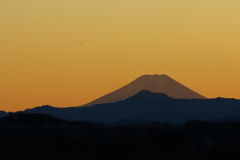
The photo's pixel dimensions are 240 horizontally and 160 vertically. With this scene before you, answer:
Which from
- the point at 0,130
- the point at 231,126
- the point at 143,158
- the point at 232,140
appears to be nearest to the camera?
the point at 143,158

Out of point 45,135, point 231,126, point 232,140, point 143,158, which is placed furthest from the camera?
point 231,126

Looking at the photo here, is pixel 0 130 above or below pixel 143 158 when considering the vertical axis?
above

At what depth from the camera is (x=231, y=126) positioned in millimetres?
156375

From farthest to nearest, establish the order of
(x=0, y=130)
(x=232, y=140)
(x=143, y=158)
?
(x=0, y=130)
(x=232, y=140)
(x=143, y=158)

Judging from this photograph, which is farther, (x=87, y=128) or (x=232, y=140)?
(x=87, y=128)

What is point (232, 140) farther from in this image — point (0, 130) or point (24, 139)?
point (0, 130)

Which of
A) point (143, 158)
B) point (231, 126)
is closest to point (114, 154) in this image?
point (143, 158)

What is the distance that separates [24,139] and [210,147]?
102ft

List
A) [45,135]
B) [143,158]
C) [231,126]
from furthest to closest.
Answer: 1. [231,126]
2. [45,135]
3. [143,158]

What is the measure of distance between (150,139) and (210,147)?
1061cm

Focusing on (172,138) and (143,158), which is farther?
(172,138)

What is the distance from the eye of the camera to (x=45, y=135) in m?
126

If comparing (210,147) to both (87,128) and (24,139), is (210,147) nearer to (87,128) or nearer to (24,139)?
(24,139)

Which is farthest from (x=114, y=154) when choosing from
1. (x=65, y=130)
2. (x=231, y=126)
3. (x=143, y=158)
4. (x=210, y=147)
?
(x=231, y=126)
